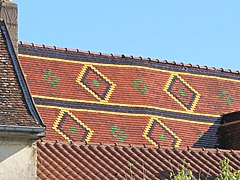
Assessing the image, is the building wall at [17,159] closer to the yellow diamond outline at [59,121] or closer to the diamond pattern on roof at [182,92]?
the yellow diamond outline at [59,121]

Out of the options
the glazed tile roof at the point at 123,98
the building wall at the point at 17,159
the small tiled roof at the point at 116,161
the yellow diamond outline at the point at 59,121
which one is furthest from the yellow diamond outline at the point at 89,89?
the building wall at the point at 17,159

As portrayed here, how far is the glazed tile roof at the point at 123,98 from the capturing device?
23156 millimetres

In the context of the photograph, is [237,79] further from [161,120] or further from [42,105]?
[42,105]

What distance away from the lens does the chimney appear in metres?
18.9

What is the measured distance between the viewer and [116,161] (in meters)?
18.1

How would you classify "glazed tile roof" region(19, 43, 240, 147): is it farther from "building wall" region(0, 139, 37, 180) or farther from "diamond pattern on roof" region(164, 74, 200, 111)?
"building wall" region(0, 139, 37, 180)

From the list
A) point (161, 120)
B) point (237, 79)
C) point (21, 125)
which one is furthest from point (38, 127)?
point (237, 79)

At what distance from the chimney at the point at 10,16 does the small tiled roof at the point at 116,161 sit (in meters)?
2.36

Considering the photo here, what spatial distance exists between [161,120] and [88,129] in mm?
2170

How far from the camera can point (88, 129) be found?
22984mm

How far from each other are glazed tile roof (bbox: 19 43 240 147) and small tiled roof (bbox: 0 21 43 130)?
192 inches

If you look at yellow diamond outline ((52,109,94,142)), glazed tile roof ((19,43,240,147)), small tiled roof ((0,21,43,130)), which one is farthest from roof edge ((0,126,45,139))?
yellow diamond outline ((52,109,94,142))

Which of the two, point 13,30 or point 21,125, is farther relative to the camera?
point 13,30

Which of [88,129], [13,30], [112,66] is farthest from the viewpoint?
[112,66]
